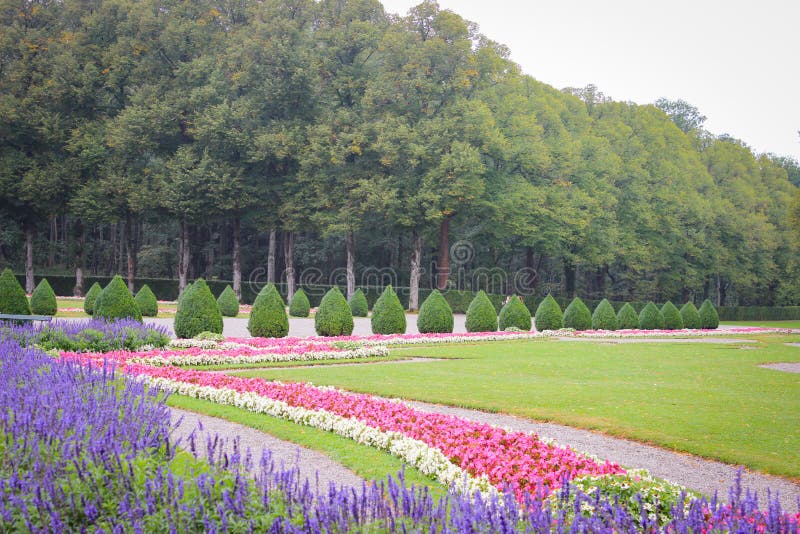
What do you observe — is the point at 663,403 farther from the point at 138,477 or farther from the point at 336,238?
the point at 336,238

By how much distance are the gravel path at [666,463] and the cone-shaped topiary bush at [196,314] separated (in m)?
12.7

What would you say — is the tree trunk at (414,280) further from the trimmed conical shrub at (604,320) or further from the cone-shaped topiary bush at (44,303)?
the cone-shaped topiary bush at (44,303)

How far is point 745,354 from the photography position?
2006 centimetres

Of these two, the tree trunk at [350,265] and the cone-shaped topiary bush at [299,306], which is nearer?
the cone-shaped topiary bush at [299,306]

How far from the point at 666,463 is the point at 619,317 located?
88.2 feet

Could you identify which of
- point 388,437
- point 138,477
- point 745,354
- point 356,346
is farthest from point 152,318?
point 138,477

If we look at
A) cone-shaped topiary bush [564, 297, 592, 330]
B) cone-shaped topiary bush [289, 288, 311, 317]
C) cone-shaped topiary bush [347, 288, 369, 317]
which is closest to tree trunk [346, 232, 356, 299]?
cone-shaped topiary bush [347, 288, 369, 317]

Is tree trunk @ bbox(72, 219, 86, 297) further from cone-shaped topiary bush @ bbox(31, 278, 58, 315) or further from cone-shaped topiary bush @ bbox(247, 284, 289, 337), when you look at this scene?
cone-shaped topiary bush @ bbox(247, 284, 289, 337)

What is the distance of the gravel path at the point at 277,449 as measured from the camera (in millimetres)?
6316

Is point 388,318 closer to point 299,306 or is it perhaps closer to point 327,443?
point 299,306

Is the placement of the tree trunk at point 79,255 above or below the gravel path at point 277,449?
above

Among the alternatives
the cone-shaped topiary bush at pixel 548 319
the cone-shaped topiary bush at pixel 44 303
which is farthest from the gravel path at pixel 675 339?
the cone-shaped topiary bush at pixel 44 303

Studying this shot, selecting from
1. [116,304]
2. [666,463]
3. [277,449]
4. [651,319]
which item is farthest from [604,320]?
[277,449]

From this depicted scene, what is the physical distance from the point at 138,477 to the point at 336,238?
161 feet
